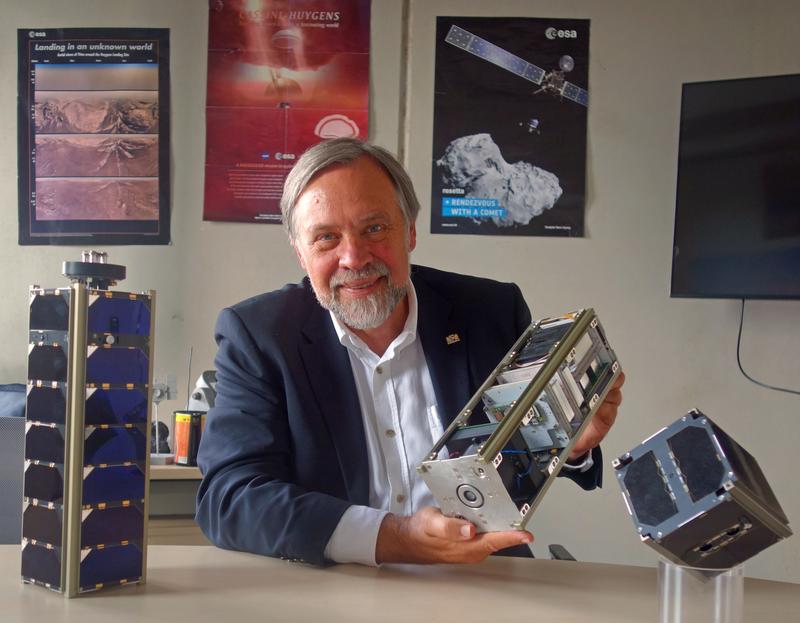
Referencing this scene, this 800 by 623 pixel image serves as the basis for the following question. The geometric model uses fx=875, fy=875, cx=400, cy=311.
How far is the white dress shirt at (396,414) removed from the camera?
162cm

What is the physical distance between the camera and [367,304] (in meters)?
1.66

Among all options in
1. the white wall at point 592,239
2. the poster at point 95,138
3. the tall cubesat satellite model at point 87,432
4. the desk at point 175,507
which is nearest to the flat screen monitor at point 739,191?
the white wall at point 592,239

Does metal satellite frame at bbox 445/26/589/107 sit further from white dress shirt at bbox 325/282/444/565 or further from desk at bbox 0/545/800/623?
desk at bbox 0/545/800/623

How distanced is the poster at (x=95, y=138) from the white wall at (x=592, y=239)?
5 cm

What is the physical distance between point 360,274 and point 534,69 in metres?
1.84

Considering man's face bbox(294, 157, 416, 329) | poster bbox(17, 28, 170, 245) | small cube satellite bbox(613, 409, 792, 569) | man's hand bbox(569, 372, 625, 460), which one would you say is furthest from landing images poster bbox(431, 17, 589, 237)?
small cube satellite bbox(613, 409, 792, 569)

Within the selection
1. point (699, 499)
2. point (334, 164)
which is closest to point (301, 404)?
point (334, 164)

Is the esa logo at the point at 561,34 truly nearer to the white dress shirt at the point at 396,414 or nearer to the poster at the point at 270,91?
the poster at the point at 270,91

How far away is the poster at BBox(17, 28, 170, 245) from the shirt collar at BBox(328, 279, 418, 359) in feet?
5.49

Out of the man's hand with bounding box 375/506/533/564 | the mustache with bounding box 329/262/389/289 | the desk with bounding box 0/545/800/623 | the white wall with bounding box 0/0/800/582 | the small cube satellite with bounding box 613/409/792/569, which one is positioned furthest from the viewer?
the white wall with bounding box 0/0/800/582

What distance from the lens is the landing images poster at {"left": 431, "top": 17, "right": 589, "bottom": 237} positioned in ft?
10.5

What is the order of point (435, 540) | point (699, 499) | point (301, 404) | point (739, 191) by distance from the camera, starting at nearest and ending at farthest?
point (699, 499)
point (435, 540)
point (301, 404)
point (739, 191)

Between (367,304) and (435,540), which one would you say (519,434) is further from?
(367,304)

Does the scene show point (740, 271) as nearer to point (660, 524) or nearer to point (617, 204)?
point (617, 204)
